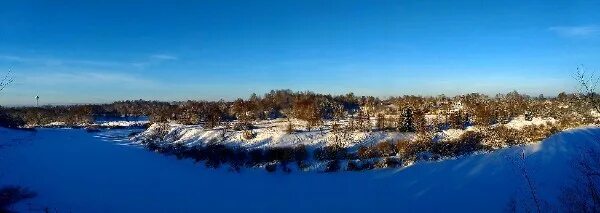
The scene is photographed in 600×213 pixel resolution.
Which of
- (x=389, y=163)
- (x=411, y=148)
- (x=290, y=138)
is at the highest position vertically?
(x=290, y=138)

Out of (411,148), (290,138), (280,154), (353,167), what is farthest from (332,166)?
(290,138)

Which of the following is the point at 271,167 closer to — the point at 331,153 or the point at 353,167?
the point at 331,153

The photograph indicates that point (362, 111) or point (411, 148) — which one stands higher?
point (362, 111)

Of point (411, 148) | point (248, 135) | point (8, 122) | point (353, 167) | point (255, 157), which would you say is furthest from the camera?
point (8, 122)

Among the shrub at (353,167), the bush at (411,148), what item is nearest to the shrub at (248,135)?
the shrub at (353,167)

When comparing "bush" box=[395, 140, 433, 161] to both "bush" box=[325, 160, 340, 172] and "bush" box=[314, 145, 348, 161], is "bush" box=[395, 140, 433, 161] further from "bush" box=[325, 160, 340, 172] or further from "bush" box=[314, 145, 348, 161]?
"bush" box=[325, 160, 340, 172]

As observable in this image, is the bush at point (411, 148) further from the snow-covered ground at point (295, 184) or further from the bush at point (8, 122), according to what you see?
the bush at point (8, 122)

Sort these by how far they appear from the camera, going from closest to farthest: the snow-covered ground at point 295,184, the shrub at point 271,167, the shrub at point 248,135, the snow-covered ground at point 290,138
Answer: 1. the snow-covered ground at point 295,184
2. the shrub at point 271,167
3. the snow-covered ground at point 290,138
4. the shrub at point 248,135

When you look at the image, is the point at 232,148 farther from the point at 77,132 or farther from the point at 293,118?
the point at 77,132
